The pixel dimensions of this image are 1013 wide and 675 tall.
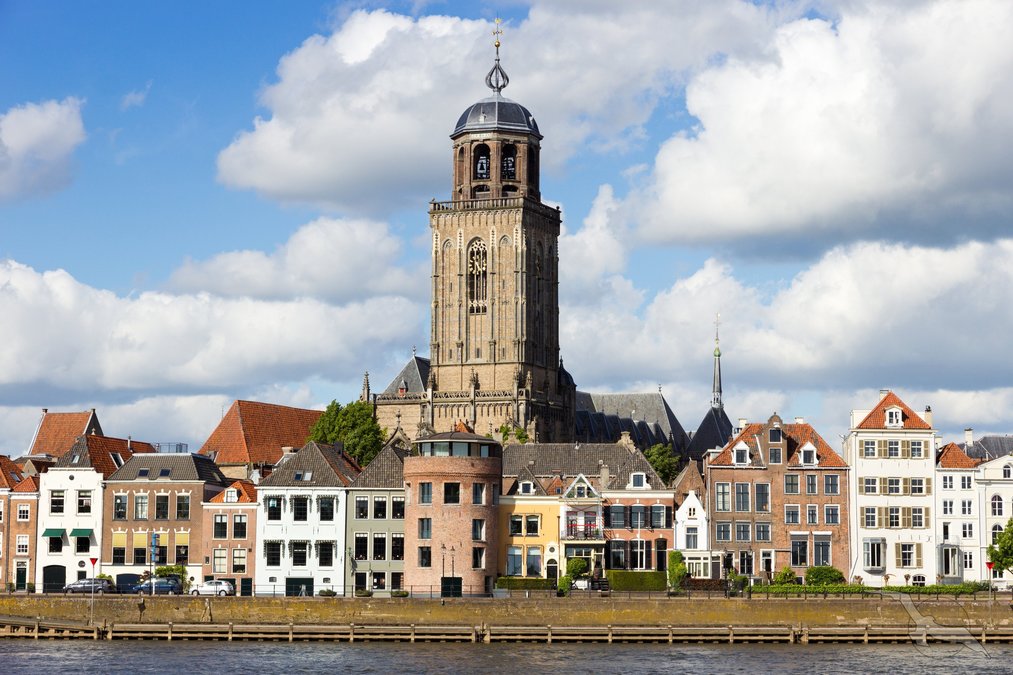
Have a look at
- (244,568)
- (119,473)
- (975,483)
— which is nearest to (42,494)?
(119,473)

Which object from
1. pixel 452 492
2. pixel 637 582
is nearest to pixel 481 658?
pixel 637 582

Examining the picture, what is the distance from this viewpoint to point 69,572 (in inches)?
4847

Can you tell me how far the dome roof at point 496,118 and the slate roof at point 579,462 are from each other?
5676 cm

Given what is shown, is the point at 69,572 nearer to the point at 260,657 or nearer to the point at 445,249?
the point at 260,657

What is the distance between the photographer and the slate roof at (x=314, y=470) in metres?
121

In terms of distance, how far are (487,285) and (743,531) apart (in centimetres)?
6509

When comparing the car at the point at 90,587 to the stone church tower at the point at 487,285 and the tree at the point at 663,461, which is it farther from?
the stone church tower at the point at 487,285

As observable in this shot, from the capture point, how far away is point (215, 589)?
11288 cm

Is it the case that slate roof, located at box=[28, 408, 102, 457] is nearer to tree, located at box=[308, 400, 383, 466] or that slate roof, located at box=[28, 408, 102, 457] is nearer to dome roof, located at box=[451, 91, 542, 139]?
tree, located at box=[308, 400, 383, 466]

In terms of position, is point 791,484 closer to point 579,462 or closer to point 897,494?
point 897,494

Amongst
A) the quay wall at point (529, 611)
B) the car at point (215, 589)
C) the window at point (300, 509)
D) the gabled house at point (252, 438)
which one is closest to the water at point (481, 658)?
the quay wall at point (529, 611)

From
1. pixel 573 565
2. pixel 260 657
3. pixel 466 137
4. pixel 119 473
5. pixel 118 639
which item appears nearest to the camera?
pixel 260 657

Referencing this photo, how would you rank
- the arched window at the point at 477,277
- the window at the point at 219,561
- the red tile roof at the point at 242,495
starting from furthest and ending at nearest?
1. the arched window at the point at 477,277
2. the red tile roof at the point at 242,495
3. the window at the point at 219,561

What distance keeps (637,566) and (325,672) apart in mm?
37627
